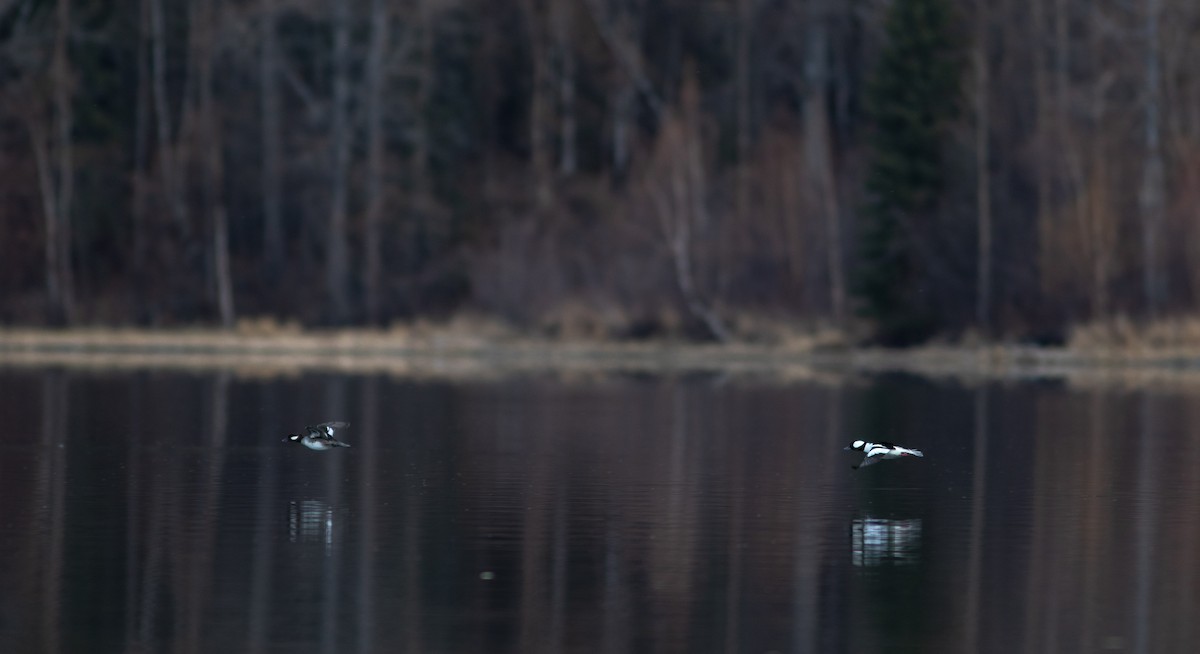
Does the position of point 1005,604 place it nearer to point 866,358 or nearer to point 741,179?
point 866,358

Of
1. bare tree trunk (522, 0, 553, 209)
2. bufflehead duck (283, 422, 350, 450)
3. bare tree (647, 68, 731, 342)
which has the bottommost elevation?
bufflehead duck (283, 422, 350, 450)

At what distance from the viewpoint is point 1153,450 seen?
25484 millimetres

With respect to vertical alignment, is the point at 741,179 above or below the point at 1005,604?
above

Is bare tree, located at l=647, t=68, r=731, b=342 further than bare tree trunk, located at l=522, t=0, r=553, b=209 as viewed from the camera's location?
No

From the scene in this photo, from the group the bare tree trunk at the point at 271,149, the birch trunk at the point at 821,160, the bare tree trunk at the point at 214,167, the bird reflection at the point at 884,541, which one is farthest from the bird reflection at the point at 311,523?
the bare tree trunk at the point at 271,149

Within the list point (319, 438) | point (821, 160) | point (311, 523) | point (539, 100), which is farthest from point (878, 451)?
point (539, 100)

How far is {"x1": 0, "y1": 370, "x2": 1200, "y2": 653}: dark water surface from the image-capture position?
12.8 m

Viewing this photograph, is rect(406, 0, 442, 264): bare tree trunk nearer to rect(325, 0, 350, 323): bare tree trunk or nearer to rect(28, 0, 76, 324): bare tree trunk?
rect(325, 0, 350, 323): bare tree trunk

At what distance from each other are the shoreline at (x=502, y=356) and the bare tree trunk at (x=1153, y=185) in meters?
3.57

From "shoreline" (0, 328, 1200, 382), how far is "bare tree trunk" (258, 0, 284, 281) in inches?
337

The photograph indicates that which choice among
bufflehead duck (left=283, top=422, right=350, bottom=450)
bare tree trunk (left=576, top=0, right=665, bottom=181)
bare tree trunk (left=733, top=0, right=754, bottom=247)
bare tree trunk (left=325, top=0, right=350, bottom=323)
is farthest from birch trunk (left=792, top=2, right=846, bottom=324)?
bufflehead duck (left=283, top=422, right=350, bottom=450)

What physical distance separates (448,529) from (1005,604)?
5.28 m

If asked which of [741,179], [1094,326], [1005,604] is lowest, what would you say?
[1005,604]

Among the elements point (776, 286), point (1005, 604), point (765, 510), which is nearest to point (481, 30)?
point (776, 286)
